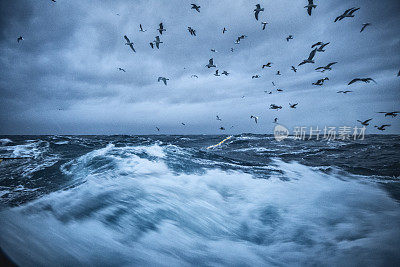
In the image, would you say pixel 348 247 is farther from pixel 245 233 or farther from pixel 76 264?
pixel 76 264

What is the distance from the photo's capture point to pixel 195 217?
564 cm

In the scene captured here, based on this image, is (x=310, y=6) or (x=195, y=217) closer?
(x=195, y=217)

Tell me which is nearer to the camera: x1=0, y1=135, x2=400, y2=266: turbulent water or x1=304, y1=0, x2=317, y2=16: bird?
x1=0, y1=135, x2=400, y2=266: turbulent water

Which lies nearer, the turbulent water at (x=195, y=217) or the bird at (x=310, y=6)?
the turbulent water at (x=195, y=217)

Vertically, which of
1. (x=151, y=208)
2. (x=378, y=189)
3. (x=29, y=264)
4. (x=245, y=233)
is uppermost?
(x=29, y=264)

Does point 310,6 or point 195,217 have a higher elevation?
point 310,6

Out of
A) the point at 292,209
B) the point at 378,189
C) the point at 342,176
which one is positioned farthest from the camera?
the point at 342,176

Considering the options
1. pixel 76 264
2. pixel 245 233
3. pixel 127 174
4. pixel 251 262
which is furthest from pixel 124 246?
pixel 127 174

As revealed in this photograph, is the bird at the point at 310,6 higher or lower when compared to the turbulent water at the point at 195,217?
higher

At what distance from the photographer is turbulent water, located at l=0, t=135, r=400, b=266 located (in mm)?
3309

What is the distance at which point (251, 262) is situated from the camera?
3861mm

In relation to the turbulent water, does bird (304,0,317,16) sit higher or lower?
higher

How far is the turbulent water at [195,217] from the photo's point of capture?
3309 mm

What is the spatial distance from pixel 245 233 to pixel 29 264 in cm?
512
